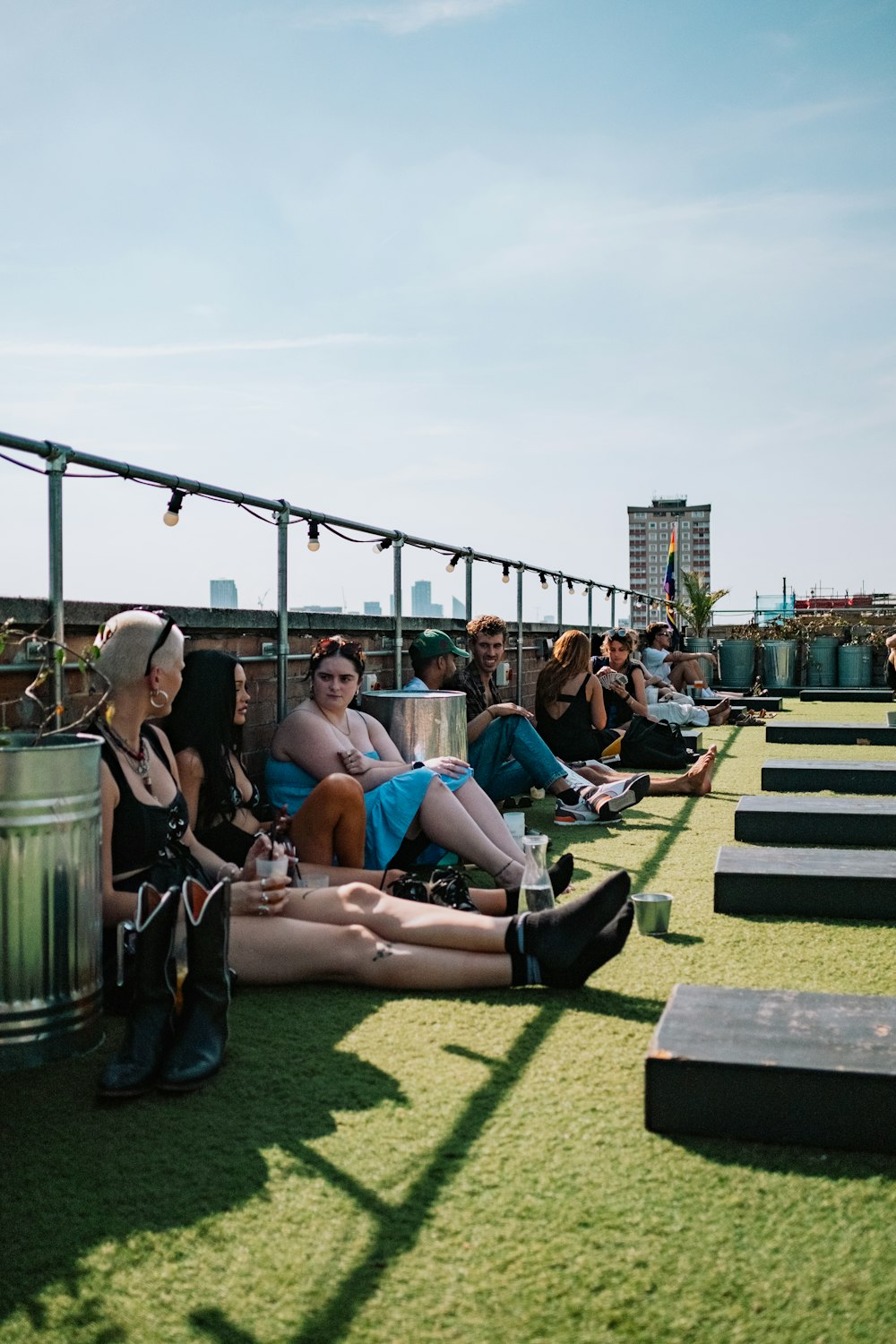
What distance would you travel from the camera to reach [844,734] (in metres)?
10.6

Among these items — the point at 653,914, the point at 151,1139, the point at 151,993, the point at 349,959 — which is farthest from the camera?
the point at 653,914

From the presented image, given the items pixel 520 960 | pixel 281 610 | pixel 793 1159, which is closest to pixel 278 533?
pixel 281 610

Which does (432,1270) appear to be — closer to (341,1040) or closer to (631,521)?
(341,1040)

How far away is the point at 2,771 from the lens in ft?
8.78

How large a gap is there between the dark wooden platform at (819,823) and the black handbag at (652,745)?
9.21 ft

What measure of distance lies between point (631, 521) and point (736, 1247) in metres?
55.6

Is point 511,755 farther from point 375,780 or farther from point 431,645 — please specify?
point 375,780

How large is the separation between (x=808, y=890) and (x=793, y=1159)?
2097 mm

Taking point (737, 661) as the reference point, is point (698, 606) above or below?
above

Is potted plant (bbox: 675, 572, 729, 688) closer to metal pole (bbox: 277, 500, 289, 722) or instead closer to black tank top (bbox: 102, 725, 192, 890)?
metal pole (bbox: 277, 500, 289, 722)

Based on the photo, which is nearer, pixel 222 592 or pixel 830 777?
pixel 222 592

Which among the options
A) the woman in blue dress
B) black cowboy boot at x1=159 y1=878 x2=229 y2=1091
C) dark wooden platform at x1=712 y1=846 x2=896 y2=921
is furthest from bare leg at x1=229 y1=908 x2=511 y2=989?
dark wooden platform at x1=712 y1=846 x2=896 y2=921

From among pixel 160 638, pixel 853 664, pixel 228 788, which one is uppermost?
pixel 160 638

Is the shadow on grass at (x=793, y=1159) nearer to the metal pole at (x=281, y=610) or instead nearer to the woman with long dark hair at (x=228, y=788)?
the woman with long dark hair at (x=228, y=788)
